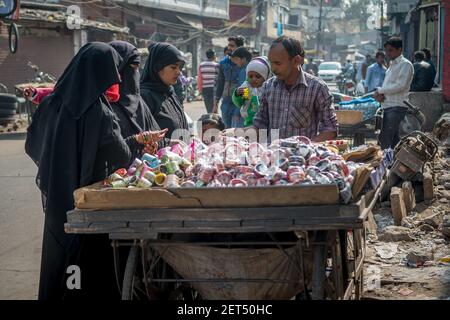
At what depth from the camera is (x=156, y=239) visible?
10.8ft

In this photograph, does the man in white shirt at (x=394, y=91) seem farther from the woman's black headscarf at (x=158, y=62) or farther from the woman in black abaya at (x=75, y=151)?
the woman in black abaya at (x=75, y=151)

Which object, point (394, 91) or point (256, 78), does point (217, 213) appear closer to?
point (256, 78)

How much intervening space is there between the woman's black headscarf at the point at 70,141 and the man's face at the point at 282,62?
1110 mm

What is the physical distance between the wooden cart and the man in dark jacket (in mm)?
10469

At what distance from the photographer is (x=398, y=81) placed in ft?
27.6

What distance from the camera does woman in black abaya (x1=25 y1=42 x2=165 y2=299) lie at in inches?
155

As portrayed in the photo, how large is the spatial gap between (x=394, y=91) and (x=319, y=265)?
5636 mm

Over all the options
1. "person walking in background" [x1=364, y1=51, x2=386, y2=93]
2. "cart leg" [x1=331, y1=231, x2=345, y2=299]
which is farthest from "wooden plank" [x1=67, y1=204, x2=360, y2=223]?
"person walking in background" [x1=364, y1=51, x2=386, y2=93]

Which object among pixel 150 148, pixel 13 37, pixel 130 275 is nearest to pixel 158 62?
pixel 150 148

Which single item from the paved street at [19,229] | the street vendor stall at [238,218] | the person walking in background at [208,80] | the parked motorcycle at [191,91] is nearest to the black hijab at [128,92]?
the street vendor stall at [238,218]

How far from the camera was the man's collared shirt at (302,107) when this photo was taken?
4.70 meters

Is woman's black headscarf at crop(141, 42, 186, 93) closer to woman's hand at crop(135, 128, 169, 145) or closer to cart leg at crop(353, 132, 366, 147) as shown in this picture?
woman's hand at crop(135, 128, 169, 145)

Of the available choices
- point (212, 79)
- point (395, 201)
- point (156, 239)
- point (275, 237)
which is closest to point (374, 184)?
point (275, 237)
